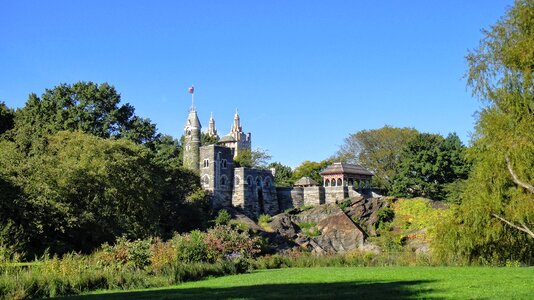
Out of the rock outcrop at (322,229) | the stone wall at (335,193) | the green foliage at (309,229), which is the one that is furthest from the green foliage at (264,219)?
the stone wall at (335,193)

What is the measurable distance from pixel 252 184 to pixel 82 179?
23055mm

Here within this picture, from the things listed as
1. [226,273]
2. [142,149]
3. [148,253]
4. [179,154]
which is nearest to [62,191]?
[142,149]

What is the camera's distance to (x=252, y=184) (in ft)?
180

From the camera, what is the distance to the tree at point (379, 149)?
68.8 metres

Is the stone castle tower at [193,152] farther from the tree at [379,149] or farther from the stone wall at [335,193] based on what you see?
the tree at [379,149]

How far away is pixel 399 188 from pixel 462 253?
39330mm

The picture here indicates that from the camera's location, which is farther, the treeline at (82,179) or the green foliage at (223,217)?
the green foliage at (223,217)

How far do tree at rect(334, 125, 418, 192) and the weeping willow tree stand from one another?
48.1 meters

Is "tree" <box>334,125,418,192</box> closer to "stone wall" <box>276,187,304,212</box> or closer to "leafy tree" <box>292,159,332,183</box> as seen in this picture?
"leafy tree" <box>292,159,332,183</box>

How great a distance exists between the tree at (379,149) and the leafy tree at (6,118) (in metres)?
39.3

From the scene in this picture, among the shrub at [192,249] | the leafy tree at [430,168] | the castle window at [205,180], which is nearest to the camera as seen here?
the shrub at [192,249]

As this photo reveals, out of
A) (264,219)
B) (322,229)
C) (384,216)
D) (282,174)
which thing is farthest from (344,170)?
(282,174)

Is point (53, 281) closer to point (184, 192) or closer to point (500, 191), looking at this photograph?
point (500, 191)

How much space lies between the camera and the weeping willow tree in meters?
16.9
